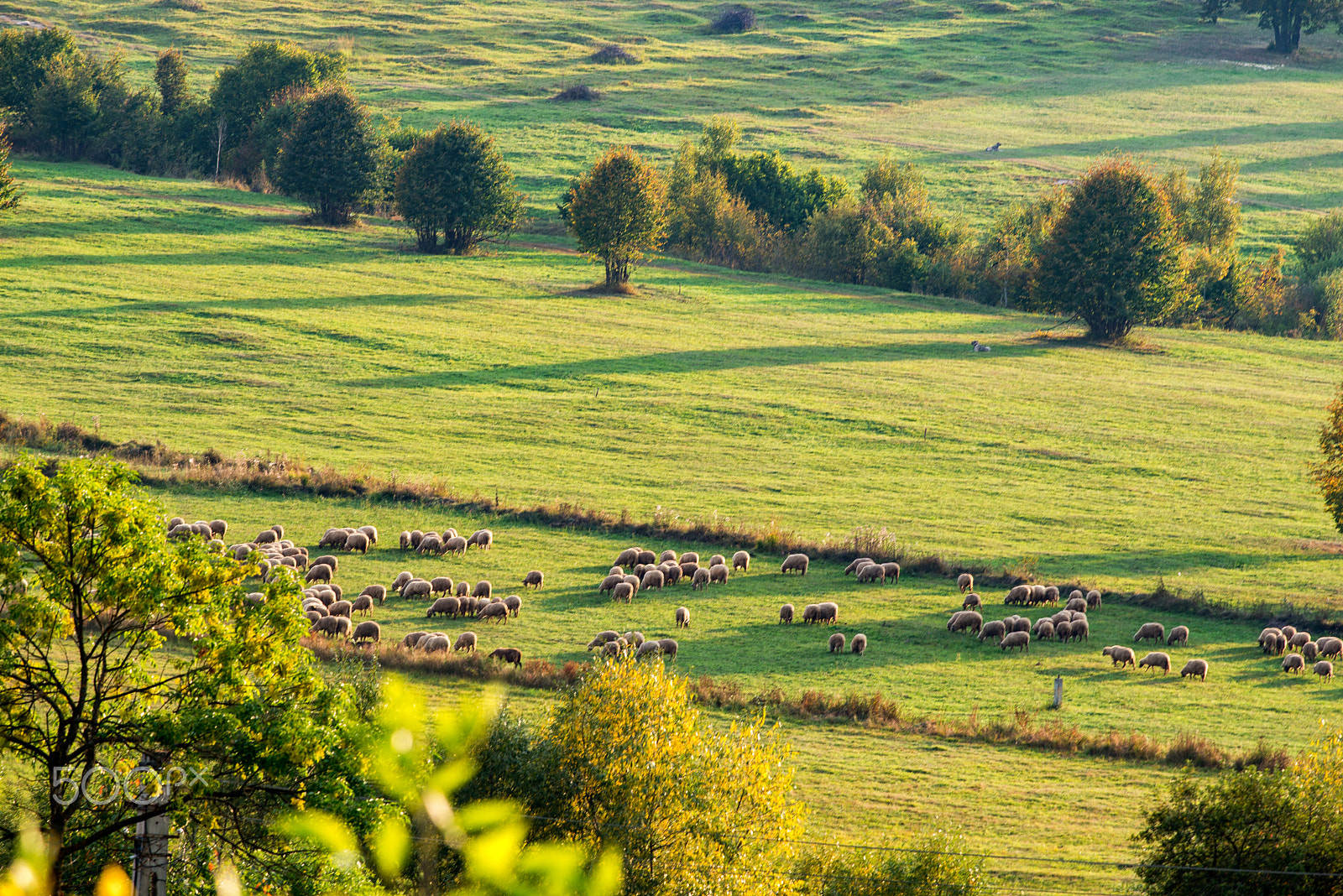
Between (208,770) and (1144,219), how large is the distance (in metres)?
75.9

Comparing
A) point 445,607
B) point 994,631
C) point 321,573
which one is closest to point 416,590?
point 445,607

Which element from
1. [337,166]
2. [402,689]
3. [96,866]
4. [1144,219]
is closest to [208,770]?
[96,866]

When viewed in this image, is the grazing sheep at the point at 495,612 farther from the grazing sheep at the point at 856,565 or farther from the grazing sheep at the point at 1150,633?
the grazing sheep at the point at 1150,633

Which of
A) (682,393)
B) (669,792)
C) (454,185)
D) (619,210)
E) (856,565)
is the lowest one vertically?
(856,565)

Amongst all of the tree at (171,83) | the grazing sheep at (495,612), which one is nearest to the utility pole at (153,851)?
the grazing sheep at (495,612)

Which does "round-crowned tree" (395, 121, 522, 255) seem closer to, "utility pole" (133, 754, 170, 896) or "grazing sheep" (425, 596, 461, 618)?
"grazing sheep" (425, 596, 461, 618)

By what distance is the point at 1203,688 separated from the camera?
33781mm

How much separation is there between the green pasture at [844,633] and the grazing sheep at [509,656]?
1.16 metres

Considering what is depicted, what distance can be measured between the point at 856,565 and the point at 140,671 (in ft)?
100

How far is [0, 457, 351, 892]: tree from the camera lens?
44.3ft

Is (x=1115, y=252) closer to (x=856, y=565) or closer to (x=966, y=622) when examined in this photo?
(x=856, y=565)

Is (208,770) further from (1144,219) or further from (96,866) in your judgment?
(1144,219)

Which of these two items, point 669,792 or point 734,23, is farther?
point 734,23

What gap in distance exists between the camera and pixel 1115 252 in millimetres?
78562
